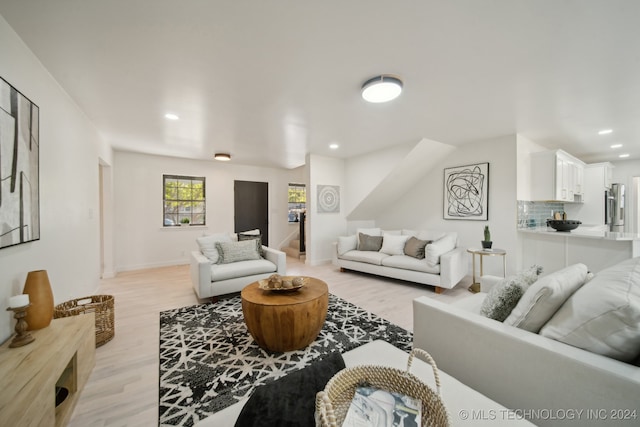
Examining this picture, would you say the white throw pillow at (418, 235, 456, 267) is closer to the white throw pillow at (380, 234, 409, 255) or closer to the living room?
the white throw pillow at (380, 234, 409, 255)

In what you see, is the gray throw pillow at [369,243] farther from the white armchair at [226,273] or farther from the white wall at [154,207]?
the white wall at [154,207]

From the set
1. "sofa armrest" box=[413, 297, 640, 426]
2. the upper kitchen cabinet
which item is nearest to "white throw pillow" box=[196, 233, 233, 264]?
"sofa armrest" box=[413, 297, 640, 426]

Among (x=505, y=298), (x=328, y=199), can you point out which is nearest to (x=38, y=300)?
(x=505, y=298)

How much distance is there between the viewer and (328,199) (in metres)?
5.49

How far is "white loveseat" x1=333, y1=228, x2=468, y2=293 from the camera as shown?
11.6 ft

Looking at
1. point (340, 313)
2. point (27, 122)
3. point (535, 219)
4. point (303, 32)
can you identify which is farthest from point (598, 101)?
point (27, 122)

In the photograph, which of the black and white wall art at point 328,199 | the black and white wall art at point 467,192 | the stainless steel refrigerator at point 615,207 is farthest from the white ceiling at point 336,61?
the stainless steel refrigerator at point 615,207

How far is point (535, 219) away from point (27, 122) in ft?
21.1

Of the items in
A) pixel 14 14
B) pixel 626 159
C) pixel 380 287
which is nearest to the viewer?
pixel 14 14

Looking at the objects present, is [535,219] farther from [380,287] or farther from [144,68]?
[144,68]

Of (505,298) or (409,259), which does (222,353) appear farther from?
(409,259)

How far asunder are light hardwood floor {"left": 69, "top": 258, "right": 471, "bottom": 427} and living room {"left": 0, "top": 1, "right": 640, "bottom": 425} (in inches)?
3.9

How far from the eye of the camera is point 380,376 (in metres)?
0.88

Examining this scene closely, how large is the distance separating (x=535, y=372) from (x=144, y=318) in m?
3.36
